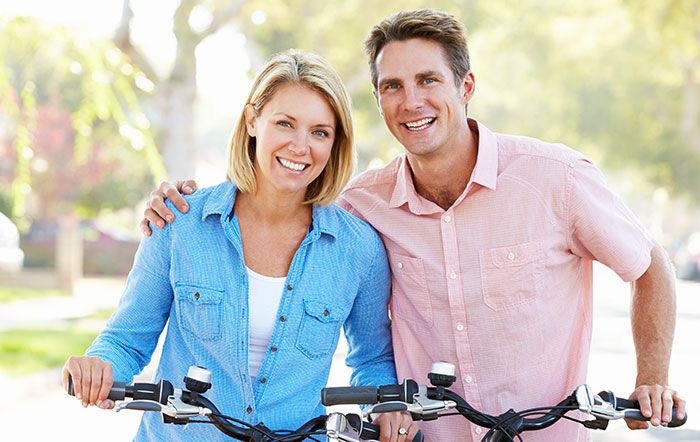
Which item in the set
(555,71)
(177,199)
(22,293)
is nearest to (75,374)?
(177,199)

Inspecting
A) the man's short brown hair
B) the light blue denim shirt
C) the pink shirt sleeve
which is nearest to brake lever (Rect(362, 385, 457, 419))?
the light blue denim shirt

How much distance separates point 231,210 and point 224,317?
37 centimetres

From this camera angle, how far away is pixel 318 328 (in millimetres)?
3113

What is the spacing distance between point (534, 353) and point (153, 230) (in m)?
1.28

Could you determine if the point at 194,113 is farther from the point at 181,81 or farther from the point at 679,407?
the point at 679,407

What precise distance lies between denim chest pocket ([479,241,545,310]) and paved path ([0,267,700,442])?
5.46 metres

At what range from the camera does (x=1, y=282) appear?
912 inches

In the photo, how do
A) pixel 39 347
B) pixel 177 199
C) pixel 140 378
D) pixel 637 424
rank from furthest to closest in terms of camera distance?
pixel 39 347
pixel 140 378
pixel 177 199
pixel 637 424

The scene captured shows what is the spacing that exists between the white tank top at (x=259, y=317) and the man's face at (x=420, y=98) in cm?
70

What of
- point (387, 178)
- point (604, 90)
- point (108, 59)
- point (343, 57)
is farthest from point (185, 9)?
point (604, 90)

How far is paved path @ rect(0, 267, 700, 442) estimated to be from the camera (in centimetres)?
876

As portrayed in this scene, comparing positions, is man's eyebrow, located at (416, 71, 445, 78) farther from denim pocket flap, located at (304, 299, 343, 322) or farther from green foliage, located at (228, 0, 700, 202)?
green foliage, located at (228, 0, 700, 202)

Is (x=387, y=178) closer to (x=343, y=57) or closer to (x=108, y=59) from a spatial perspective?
(x=108, y=59)

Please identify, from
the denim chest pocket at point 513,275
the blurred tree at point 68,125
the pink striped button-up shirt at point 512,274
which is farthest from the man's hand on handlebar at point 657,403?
the blurred tree at point 68,125
